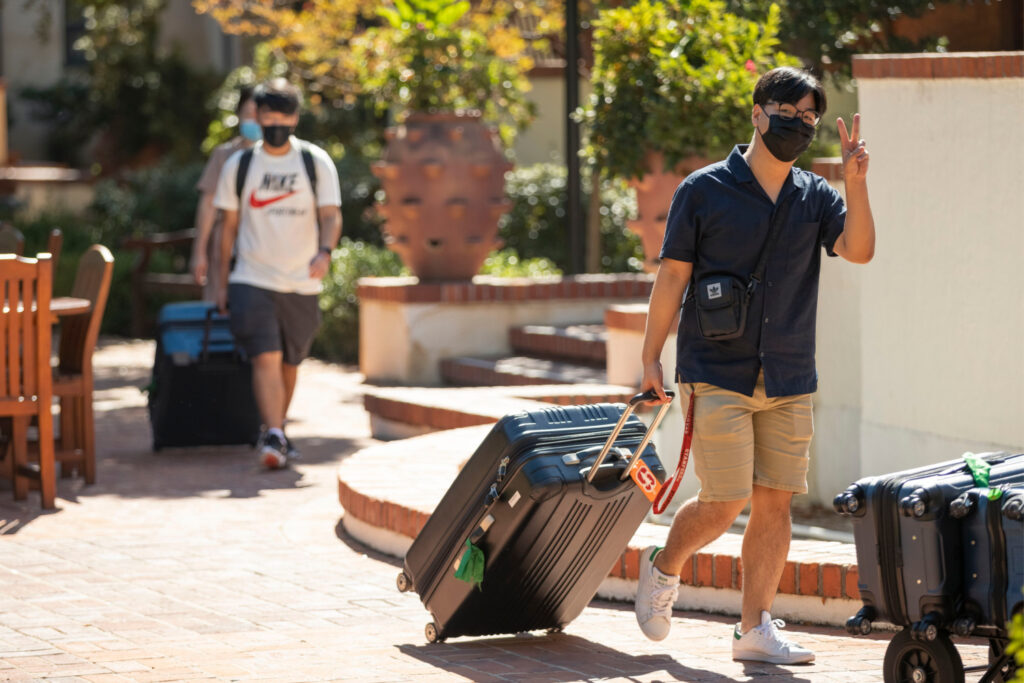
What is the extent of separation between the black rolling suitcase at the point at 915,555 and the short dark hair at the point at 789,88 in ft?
3.55

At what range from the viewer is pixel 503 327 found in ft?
40.0

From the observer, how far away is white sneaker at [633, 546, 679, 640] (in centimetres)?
479

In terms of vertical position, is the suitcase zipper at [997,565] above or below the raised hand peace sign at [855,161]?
below

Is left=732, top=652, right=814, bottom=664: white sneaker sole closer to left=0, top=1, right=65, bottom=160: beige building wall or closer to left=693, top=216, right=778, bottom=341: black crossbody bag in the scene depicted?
left=693, top=216, right=778, bottom=341: black crossbody bag

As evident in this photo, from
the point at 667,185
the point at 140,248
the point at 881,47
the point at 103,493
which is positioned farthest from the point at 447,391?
the point at 140,248

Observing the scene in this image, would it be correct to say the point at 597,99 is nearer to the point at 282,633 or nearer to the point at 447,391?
the point at 447,391

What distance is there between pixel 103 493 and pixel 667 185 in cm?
330

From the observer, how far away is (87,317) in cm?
786

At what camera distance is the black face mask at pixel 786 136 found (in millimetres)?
4602

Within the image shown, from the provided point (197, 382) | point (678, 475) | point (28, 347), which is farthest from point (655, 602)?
point (197, 382)

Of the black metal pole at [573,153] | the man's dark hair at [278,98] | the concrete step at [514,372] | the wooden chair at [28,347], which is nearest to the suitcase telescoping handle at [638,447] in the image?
the wooden chair at [28,347]

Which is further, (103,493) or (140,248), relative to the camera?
(140,248)

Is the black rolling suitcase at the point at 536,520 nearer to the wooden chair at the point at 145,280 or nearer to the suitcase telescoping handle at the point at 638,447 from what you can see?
the suitcase telescoping handle at the point at 638,447

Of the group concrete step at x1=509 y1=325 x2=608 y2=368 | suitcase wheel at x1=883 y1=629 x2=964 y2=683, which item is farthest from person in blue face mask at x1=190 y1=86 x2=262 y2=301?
suitcase wheel at x1=883 y1=629 x2=964 y2=683
